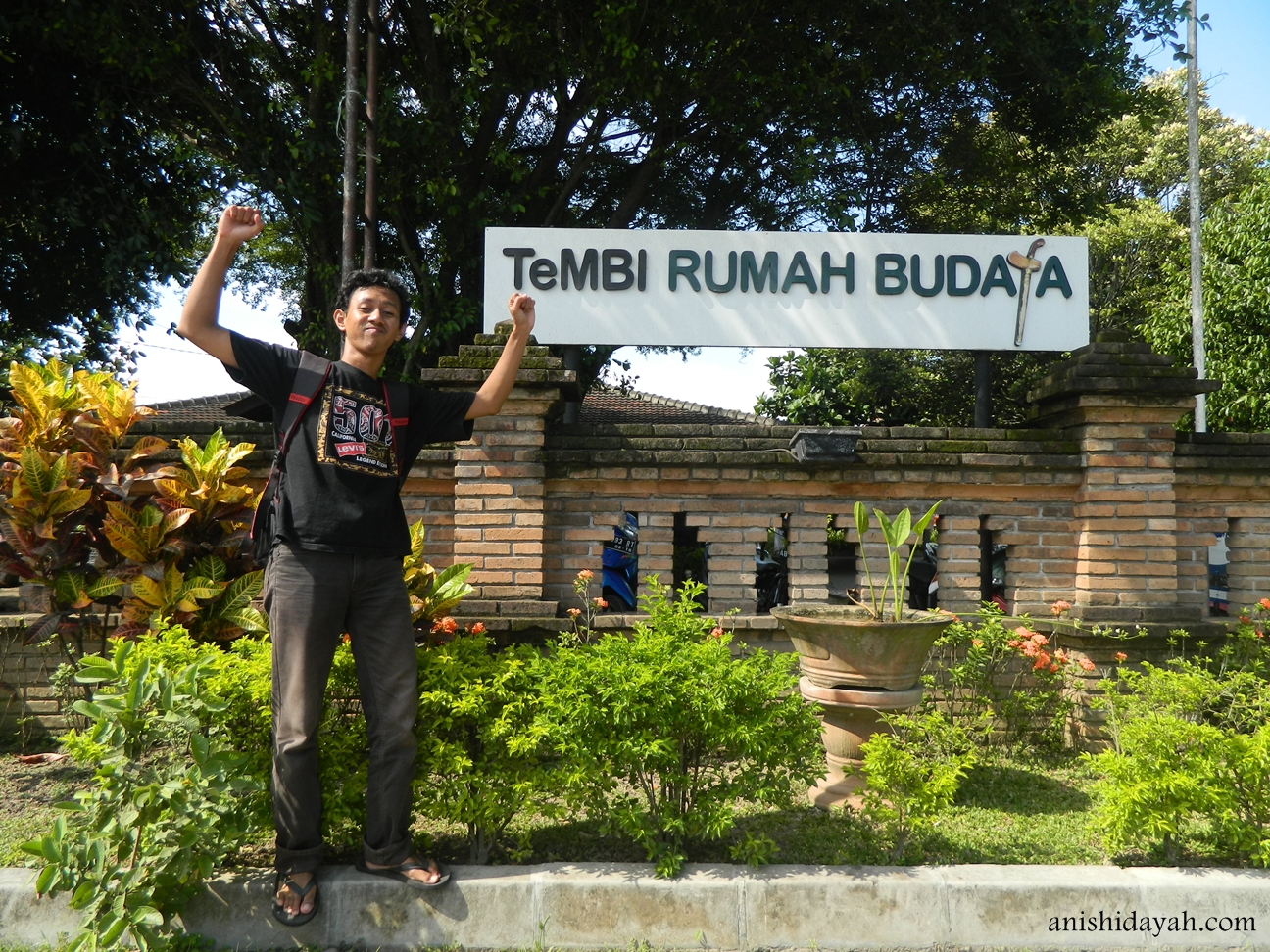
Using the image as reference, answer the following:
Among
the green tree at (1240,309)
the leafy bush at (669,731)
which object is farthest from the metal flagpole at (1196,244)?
the leafy bush at (669,731)

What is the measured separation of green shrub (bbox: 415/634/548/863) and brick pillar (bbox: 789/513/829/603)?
6.64 feet

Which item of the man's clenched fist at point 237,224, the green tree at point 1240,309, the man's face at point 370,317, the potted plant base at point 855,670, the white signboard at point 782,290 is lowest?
the potted plant base at point 855,670

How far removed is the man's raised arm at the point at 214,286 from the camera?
2734 millimetres

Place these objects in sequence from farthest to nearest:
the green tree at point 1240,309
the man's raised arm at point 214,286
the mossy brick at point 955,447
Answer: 1. the green tree at point 1240,309
2. the mossy brick at point 955,447
3. the man's raised arm at point 214,286

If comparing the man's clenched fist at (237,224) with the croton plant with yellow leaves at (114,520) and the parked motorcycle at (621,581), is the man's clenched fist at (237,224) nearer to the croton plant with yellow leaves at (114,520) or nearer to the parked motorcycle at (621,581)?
the croton plant with yellow leaves at (114,520)

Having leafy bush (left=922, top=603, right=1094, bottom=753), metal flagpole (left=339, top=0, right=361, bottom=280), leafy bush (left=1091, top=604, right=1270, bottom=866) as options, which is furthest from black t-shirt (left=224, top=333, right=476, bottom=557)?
metal flagpole (left=339, top=0, right=361, bottom=280)

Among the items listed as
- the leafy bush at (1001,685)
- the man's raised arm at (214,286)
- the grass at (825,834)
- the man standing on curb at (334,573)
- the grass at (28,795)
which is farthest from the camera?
the leafy bush at (1001,685)

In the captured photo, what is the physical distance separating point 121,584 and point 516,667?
7.62 feet

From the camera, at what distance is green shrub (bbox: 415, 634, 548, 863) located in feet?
10.3

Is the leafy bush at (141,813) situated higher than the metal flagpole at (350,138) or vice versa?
the metal flagpole at (350,138)

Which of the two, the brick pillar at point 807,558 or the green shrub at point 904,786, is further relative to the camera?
the brick pillar at point 807,558

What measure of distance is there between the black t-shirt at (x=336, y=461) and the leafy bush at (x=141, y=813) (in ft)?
→ 2.12

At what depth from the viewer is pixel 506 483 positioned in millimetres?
4730

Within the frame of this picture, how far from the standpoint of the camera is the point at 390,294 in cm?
321
